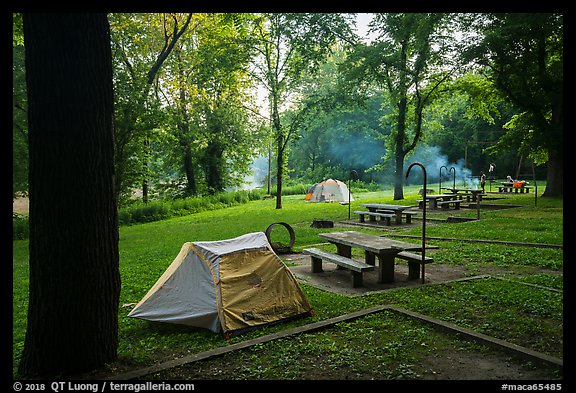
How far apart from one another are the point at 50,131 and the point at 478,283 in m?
5.99

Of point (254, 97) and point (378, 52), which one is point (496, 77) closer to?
point (378, 52)

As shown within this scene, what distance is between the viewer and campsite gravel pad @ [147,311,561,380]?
384 centimetres

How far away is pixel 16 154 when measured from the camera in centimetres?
1636

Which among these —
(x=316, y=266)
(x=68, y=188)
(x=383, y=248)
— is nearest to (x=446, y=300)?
(x=383, y=248)

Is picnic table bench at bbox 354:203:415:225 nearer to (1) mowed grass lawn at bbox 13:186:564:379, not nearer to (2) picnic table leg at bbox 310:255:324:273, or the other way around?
(1) mowed grass lawn at bbox 13:186:564:379

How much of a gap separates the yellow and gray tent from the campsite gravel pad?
0.61 metres

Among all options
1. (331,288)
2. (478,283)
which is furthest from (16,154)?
(478,283)

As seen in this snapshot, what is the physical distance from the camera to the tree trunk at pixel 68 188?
12.2 ft

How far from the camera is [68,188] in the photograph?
3789 mm

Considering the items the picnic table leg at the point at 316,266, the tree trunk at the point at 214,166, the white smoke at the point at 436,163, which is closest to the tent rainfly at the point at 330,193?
the tree trunk at the point at 214,166

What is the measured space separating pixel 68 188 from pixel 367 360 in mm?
3073

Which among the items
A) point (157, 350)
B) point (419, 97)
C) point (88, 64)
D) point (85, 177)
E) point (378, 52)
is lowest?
point (157, 350)

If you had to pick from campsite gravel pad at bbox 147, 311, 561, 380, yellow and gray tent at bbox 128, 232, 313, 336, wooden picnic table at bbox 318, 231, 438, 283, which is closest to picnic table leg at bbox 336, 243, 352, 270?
wooden picnic table at bbox 318, 231, 438, 283

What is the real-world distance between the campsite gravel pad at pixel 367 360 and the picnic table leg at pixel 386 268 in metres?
2.14
